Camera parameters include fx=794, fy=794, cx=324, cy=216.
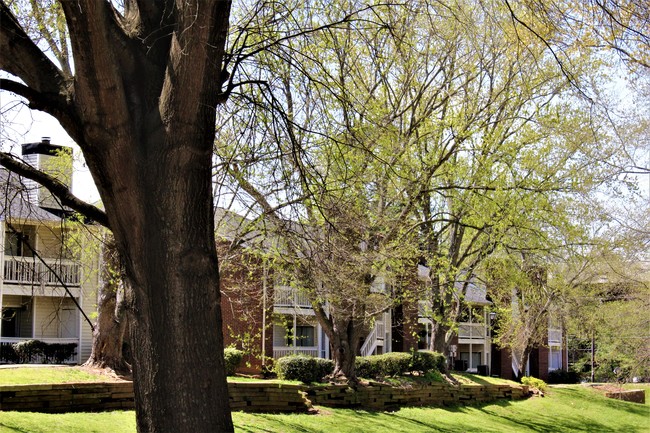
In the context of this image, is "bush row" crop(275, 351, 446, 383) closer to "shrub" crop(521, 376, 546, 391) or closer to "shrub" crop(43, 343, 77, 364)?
"shrub" crop(521, 376, 546, 391)

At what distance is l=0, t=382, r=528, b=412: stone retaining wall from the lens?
48.7 feet

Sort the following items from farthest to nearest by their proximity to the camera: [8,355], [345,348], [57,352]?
[57,352] < [8,355] < [345,348]

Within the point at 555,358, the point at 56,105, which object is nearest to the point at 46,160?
the point at 56,105

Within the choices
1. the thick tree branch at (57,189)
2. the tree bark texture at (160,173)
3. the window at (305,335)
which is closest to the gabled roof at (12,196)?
the thick tree branch at (57,189)

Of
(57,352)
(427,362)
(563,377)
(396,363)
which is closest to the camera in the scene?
(396,363)

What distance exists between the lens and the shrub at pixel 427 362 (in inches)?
1025

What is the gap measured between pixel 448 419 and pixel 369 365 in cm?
302

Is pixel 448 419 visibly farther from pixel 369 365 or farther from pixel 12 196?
pixel 12 196

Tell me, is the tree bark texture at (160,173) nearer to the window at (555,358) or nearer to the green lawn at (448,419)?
the green lawn at (448,419)

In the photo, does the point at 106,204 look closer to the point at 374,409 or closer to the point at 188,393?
the point at 188,393

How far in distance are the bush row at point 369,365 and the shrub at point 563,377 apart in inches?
839

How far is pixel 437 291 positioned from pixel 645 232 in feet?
20.6

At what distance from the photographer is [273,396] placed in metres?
18.8

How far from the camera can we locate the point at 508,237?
21.5 metres
